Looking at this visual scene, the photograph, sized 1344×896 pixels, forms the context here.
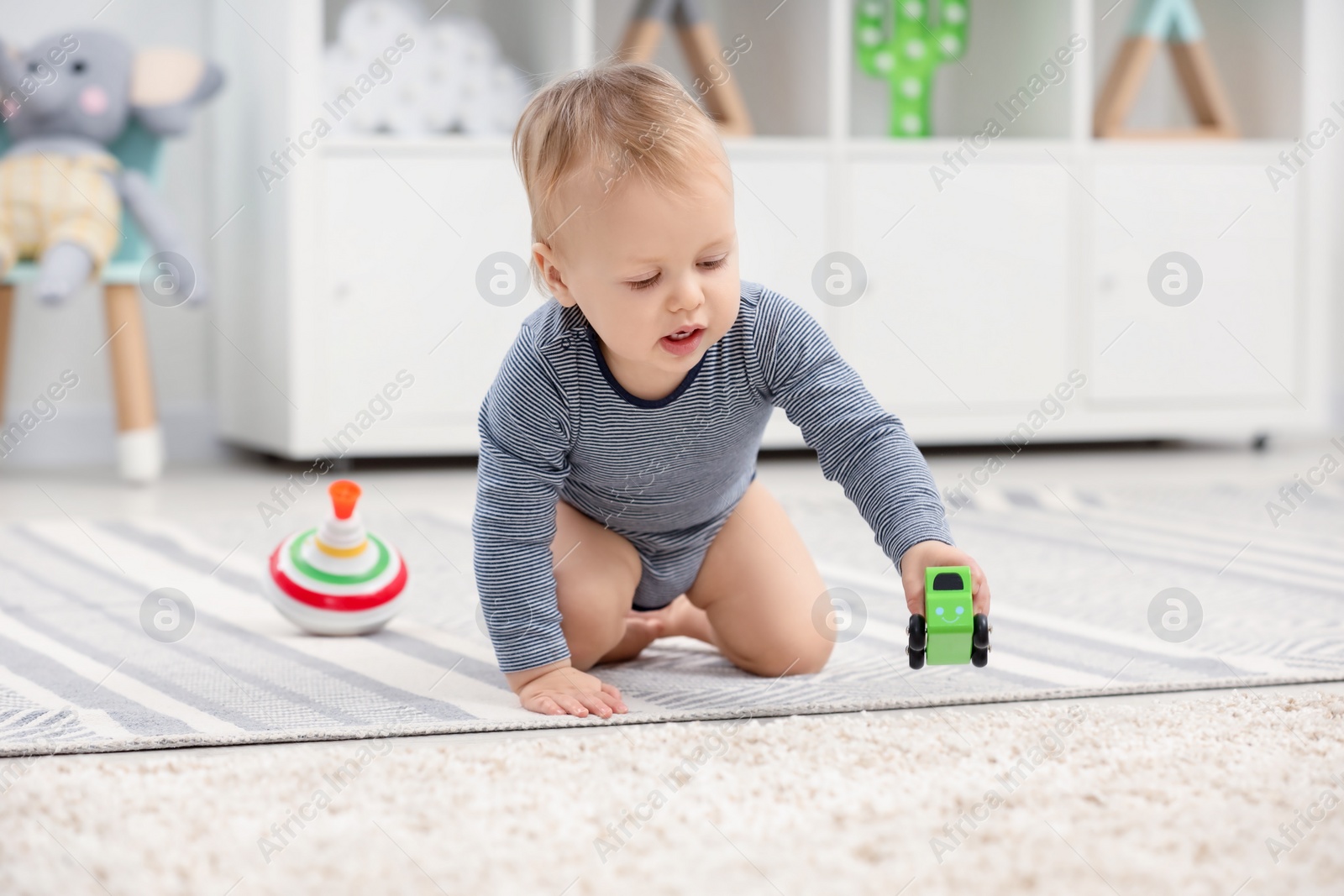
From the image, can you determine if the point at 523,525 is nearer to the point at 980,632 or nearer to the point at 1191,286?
the point at 980,632

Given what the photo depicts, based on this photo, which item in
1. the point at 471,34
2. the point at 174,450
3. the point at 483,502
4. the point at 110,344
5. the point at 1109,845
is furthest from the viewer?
the point at 174,450

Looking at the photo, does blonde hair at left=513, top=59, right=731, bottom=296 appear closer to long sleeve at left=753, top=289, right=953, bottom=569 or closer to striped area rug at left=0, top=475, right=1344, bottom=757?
long sleeve at left=753, top=289, right=953, bottom=569

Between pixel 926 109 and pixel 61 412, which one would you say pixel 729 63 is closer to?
pixel 926 109

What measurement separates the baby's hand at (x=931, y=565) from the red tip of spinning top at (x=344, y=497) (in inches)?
16.6

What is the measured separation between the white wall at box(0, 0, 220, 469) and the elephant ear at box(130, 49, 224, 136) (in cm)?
23

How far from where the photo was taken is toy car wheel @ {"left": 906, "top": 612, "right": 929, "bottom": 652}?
693 millimetres

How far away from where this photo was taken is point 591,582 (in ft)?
2.90

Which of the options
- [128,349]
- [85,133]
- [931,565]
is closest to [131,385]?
[128,349]

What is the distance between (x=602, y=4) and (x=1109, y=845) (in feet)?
6.36

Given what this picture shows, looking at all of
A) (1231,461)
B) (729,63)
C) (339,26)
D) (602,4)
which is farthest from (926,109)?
(339,26)

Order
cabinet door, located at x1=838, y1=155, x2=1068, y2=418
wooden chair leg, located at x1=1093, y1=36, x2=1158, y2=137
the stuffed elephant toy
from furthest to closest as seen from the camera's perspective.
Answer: wooden chair leg, located at x1=1093, y1=36, x2=1158, y2=137
cabinet door, located at x1=838, y1=155, x2=1068, y2=418
the stuffed elephant toy

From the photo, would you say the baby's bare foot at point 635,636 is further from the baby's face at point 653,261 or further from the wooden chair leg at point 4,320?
the wooden chair leg at point 4,320

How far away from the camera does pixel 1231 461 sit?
211 centimetres

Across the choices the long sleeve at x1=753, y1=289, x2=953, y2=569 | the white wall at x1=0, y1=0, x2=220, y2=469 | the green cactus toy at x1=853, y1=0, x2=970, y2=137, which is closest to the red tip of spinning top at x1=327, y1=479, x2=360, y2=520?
the long sleeve at x1=753, y1=289, x2=953, y2=569
